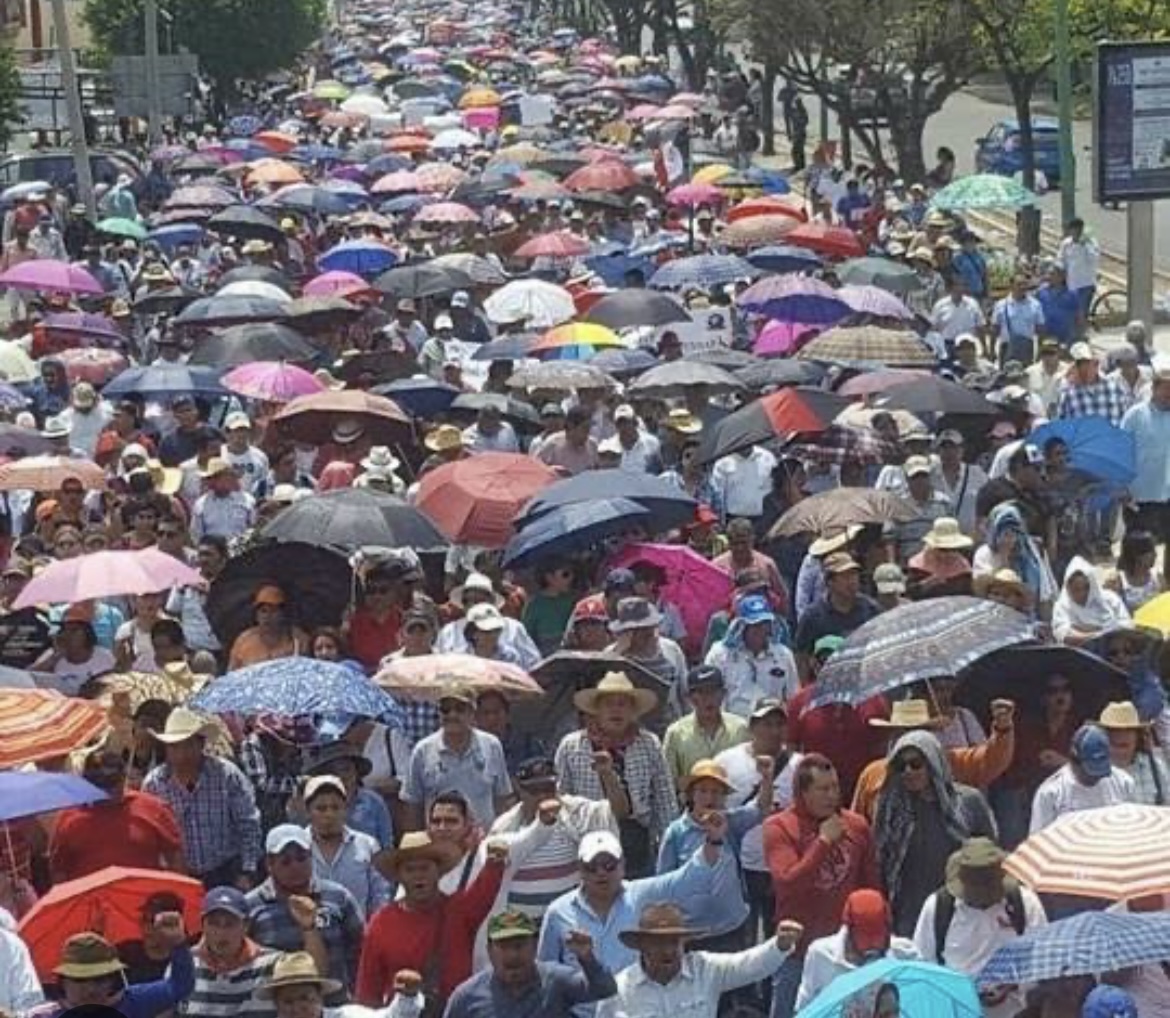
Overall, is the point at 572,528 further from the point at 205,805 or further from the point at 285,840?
the point at 285,840

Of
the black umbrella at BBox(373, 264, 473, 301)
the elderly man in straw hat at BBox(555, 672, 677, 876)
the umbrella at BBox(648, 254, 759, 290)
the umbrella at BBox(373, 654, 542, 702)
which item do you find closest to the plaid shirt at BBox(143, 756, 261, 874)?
the umbrella at BBox(373, 654, 542, 702)

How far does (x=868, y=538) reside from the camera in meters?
14.2

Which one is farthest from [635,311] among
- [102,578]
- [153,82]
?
[153,82]

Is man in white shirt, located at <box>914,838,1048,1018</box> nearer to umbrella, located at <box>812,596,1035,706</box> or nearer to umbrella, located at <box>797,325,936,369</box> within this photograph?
umbrella, located at <box>812,596,1035,706</box>

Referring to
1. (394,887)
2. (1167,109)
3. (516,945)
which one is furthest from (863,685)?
(1167,109)

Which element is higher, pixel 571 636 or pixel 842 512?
pixel 842 512

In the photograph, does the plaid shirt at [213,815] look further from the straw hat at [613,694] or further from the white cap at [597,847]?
the white cap at [597,847]

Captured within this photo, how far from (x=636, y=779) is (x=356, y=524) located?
12.5 feet

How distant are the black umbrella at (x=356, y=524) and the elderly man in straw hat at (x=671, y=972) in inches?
215

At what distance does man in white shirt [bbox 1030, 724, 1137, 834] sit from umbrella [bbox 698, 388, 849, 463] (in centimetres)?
600

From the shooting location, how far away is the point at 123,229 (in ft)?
102

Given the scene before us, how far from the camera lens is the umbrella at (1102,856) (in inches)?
347

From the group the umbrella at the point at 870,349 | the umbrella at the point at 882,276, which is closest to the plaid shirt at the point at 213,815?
the umbrella at the point at 870,349

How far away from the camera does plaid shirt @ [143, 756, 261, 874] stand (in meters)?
10.8
